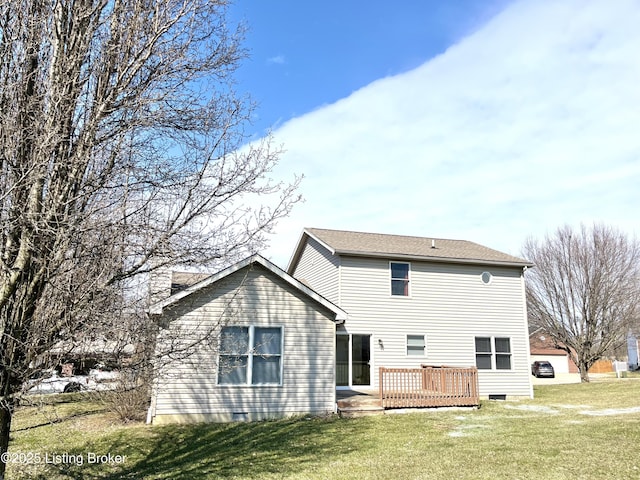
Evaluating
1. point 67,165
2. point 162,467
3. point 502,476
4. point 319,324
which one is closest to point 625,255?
point 319,324

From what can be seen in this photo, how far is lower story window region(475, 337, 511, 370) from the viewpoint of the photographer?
17.2 m

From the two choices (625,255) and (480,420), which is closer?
(480,420)

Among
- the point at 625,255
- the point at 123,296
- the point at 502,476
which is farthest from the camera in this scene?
the point at 625,255

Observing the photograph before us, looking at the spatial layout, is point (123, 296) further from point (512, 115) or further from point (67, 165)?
point (512, 115)

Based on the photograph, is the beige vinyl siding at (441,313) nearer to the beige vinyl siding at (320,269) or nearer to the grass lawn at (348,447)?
the beige vinyl siding at (320,269)

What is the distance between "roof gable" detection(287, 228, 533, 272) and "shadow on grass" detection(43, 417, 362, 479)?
6.74 metres

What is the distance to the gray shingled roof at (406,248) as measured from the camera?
1681 centimetres

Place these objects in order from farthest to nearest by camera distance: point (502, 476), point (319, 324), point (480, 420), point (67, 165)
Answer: point (319, 324)
point (480, 420)
point (502, 476)
point (67, 165)

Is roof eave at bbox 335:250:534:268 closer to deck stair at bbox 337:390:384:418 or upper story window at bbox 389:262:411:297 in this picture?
upper story window at bbox 389:262:411:297

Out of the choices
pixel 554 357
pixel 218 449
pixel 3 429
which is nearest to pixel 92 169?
pixel 3 429

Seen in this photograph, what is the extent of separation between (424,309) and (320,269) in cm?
430

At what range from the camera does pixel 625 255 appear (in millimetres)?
26453

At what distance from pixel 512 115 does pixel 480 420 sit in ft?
27.6

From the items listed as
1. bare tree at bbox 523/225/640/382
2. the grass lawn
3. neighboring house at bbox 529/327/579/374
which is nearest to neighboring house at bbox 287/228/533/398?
the grass lawn
